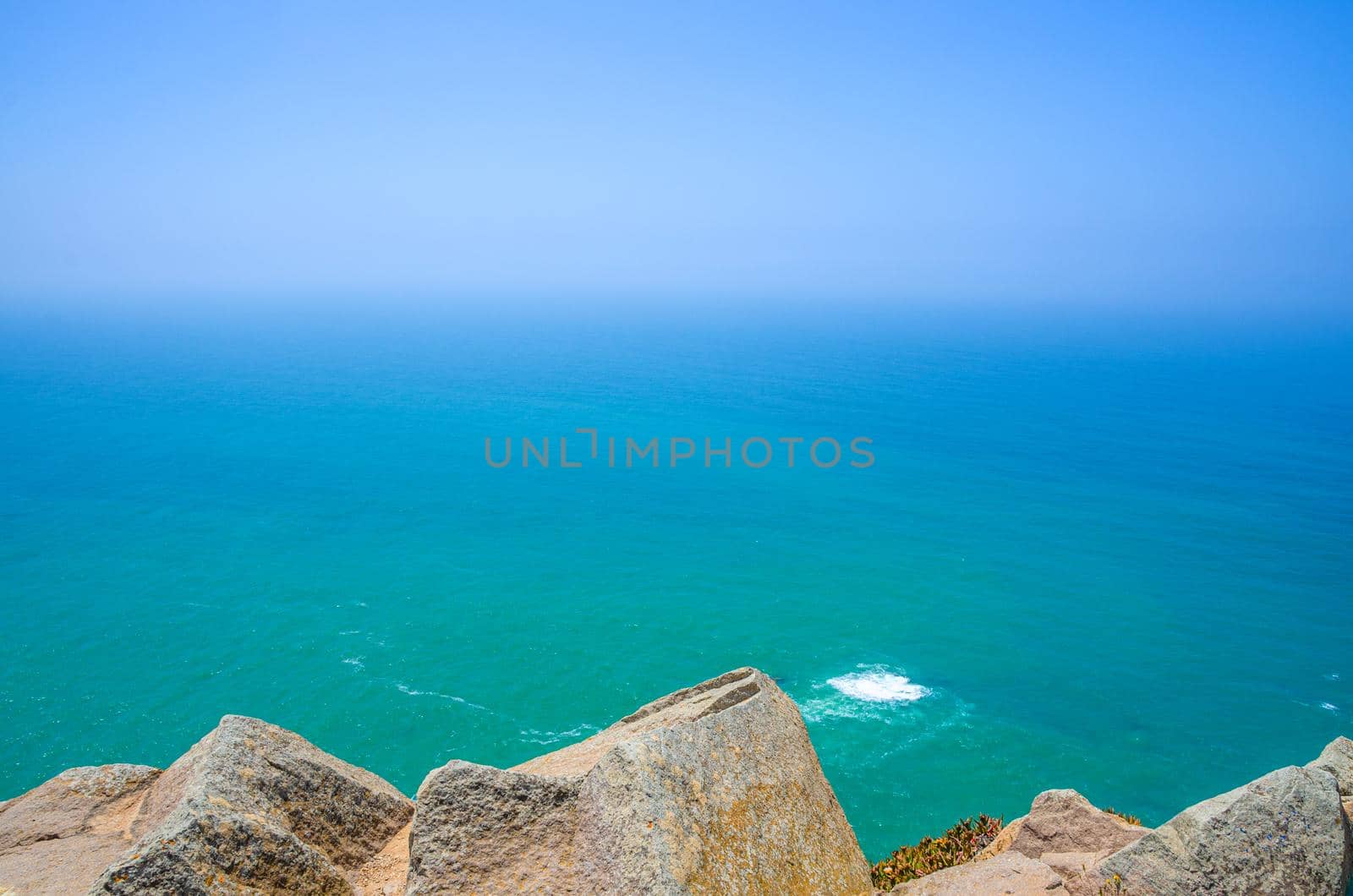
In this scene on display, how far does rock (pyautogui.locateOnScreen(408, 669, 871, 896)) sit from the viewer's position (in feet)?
34.1

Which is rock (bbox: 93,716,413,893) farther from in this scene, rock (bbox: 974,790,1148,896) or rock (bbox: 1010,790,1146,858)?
rock (bbox: 1010,790,1146,858)

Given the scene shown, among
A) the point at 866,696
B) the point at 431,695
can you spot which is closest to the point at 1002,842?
the point at 866,696

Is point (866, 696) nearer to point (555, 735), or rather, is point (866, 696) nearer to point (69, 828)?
point (555, 735)

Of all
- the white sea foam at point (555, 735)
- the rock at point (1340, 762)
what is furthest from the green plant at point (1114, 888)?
the white sea foam at point (555, 735)

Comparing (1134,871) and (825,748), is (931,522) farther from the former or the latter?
(1134,871)

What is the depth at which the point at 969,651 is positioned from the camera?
59531 mm

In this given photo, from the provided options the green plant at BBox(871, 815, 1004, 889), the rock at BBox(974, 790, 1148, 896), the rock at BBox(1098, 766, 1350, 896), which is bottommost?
the green plant at BBox(871, 815, 1004, 889)

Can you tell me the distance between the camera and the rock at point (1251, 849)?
11516mm

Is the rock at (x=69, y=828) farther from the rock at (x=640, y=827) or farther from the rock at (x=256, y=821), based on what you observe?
the rock at (x=640, y=827)

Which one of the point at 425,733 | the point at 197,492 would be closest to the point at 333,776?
the point at 425,733

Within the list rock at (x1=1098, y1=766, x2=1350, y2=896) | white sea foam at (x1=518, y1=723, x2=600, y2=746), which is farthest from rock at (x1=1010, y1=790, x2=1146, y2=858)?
white sea foam at (x1=518, y1=723, x2=600, y2=746)

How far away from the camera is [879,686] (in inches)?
2148

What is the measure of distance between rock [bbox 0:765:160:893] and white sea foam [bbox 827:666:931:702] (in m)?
45.7

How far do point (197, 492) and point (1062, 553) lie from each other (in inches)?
3732
